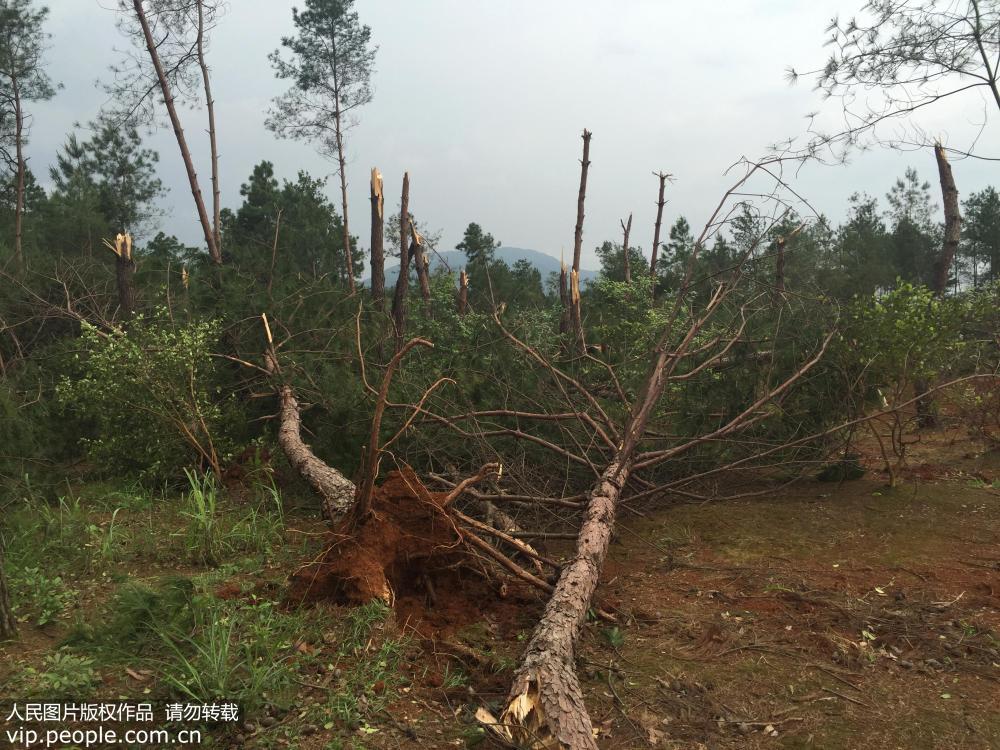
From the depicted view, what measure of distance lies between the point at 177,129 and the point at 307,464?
940cm

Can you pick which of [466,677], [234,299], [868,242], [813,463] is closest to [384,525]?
[466,677]

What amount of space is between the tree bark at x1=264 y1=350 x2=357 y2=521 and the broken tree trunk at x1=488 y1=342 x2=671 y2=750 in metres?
1.38

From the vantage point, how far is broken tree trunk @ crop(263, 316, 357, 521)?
16.1 ft

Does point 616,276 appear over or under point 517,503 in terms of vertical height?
over

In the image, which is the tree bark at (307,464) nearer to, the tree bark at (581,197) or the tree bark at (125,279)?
the tree bark at (125,279)

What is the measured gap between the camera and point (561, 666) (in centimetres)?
296

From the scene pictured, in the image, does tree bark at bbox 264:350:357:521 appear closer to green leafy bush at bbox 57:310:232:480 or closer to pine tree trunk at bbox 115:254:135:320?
green leafy bush at bbox 57:310:232:480

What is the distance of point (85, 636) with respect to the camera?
316 cm

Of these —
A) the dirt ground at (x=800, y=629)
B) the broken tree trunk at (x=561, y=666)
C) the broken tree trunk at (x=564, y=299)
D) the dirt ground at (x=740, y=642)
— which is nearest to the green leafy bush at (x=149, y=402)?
the dirt ground at (x=740, y=642)

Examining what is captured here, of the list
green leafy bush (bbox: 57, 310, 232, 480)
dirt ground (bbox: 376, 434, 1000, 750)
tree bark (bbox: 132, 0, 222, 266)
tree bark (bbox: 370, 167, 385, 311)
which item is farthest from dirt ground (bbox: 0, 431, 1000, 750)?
tree bark (bbox: 132, 0, 222, 266)

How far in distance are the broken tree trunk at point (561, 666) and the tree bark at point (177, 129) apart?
9.80 meters

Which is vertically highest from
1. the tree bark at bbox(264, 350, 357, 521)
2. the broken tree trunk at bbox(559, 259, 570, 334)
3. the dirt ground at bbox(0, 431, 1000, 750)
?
the broken tree trunk at bbox(559, 259, 570, 334)

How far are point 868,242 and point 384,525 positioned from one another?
91.7 feet

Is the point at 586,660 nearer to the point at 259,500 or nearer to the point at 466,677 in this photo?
the point at 466,677
